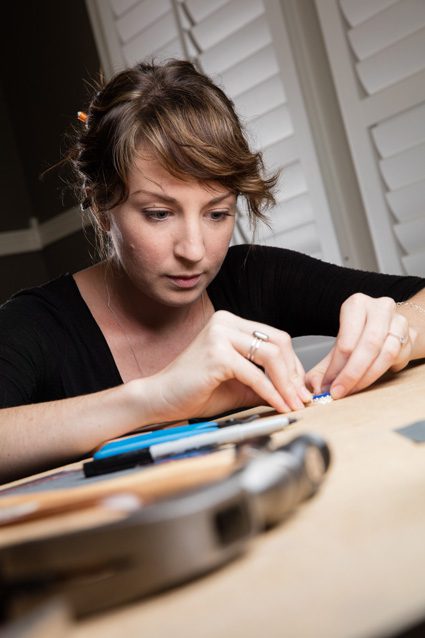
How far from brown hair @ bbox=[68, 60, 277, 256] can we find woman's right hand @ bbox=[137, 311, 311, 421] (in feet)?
1.42

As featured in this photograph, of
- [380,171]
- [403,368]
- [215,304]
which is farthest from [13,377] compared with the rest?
[380,171]

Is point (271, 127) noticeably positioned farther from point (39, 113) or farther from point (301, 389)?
point (39, 113)

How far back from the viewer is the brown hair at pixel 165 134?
1.31m

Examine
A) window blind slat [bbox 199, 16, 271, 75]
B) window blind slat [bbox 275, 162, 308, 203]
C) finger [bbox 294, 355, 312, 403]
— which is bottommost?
finger [bbox 294, 355, 312, 403]

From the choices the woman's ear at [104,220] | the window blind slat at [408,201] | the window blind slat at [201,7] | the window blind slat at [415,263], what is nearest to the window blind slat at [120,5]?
the window blind slat at [201,7]

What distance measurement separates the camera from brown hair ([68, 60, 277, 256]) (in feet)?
4.30

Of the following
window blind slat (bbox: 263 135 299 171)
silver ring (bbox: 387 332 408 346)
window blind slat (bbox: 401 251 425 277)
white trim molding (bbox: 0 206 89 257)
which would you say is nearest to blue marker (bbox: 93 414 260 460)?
silver ring (bbox: 387 332 408 346)

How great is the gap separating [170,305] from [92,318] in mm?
198

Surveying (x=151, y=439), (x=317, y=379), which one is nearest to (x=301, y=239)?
(x=317, y=379)

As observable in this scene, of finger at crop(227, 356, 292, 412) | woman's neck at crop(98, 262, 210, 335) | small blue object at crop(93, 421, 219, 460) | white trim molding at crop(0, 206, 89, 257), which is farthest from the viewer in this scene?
white trim molding at crop(0, 206, 89, 257)

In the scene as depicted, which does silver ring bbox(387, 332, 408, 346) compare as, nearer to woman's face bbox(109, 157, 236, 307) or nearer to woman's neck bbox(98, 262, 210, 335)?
woman's face bbox(109, 157, 236, 307)

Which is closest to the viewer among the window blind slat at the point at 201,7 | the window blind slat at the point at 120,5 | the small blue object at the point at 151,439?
the small blue object at the point at 151,439

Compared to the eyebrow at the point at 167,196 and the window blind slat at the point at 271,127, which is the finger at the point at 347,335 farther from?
the window blind slat at the point at 271,127

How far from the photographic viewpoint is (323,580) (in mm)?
336
